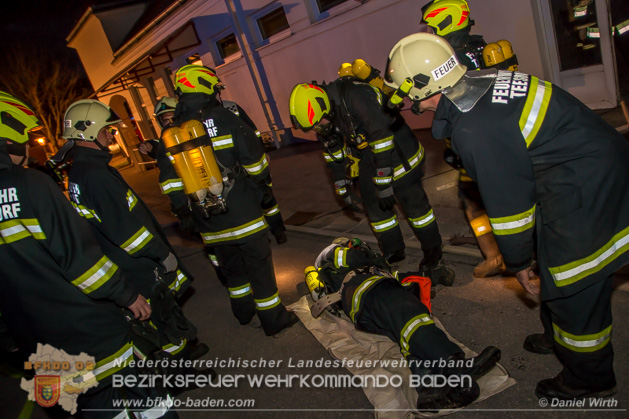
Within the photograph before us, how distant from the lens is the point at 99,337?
2271 millimetres

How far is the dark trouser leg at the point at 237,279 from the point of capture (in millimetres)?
3748

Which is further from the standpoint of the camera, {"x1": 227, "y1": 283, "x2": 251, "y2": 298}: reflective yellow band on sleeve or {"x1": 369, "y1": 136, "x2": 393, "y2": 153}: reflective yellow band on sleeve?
{"x1": 227, "y1": 283, "x2": 251, "y2": 298}: reflective yellow band on sleeve

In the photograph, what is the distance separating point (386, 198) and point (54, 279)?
2.69 meters

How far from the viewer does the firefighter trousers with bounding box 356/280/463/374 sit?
96.2 inches

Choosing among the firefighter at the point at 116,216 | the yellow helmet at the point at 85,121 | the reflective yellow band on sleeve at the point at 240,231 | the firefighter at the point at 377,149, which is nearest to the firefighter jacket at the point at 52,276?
the firefighter at the point at 116,216

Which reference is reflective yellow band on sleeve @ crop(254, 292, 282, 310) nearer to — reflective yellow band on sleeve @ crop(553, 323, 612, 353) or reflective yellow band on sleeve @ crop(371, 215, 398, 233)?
reflective yellow band on sleeve @ crop(371, 215, 398, 233)

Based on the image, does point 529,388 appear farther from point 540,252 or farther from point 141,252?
point 141,252

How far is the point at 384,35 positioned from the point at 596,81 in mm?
4283

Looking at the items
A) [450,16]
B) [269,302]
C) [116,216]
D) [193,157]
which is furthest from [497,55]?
[116,216]

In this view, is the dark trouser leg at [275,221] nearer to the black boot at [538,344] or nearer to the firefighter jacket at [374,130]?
the firefighter jacket at [374,130]

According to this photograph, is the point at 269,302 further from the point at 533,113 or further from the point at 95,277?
the point at 533,113

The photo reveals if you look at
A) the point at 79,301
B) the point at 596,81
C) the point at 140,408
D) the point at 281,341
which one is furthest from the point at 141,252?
the point at 596,81

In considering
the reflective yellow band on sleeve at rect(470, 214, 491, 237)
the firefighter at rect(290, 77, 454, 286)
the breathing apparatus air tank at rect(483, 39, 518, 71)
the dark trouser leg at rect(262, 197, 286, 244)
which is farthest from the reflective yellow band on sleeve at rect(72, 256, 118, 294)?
the breathing apparatus air tank at rect(483, 39, 518, 71)

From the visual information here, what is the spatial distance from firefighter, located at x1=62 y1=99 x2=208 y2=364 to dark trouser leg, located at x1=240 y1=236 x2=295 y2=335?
2.22 feet
